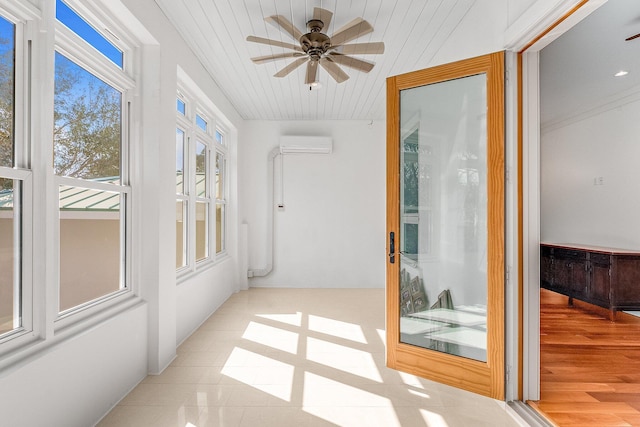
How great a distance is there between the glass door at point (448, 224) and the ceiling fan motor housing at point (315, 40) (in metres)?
0.62

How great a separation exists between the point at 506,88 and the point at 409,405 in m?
2.20

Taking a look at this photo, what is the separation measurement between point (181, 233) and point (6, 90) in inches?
91.1

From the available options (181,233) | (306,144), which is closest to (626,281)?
(306,144)

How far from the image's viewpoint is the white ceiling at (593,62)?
9.50ft

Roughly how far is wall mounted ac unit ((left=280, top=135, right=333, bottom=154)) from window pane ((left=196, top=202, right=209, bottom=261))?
1847 mm

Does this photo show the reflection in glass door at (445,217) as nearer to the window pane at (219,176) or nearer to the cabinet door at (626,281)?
the cabinet door at (626,281)

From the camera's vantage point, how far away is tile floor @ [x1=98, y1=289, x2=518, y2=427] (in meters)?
2.13

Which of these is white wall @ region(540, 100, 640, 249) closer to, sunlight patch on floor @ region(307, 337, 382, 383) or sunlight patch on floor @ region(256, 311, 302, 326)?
sunlight patch on floor @ region(307, 337, 382, 383)

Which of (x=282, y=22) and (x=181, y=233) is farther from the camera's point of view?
(x=181, y=233)

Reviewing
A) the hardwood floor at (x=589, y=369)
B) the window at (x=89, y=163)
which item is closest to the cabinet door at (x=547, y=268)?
the hardwood floor at (x=589, y=369)

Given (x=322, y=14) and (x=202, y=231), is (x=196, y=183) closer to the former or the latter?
(x=202, y=231)

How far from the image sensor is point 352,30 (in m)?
2.55

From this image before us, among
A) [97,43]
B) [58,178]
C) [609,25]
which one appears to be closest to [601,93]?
[609,25]

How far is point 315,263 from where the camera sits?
6.00 meters
